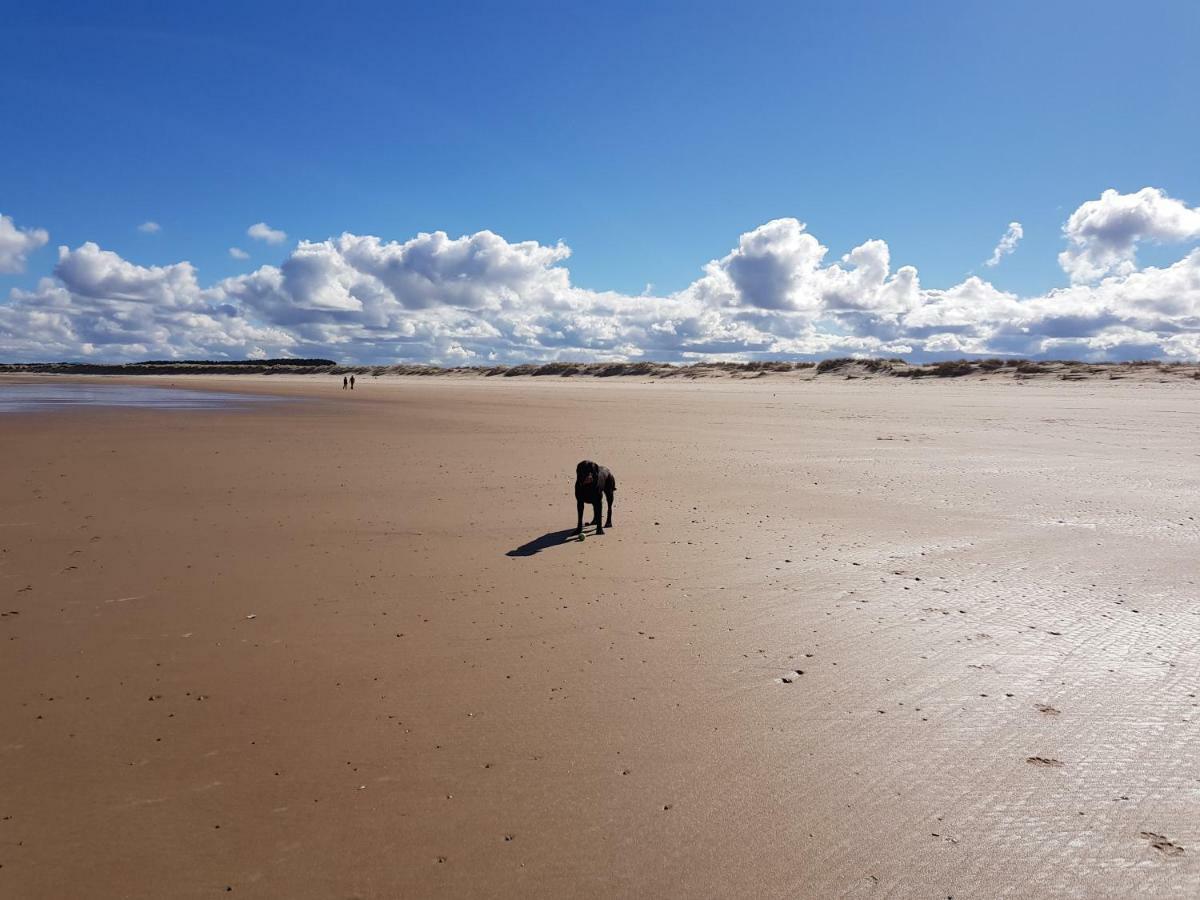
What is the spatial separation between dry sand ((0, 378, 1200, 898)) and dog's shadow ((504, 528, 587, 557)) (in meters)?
0.14

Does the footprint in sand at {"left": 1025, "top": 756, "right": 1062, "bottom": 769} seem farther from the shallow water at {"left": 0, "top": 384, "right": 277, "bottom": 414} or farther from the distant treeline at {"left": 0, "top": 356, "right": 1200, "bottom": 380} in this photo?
the distant treeline at {"left": 0, "top": 356, "right": 1200, "bottom": 380}

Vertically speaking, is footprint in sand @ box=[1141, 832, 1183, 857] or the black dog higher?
the black dog

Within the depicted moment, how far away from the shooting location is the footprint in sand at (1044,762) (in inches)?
154

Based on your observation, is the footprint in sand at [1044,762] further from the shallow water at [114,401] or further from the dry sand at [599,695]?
the shallow water at [114,401]

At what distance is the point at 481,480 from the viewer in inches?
479

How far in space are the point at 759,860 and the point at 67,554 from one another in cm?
761

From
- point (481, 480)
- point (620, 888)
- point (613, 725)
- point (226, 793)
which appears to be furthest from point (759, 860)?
point (481, 480)

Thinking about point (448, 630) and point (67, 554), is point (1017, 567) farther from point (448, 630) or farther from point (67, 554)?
point (67, 554)

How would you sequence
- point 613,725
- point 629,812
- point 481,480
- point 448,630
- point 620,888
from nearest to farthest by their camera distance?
1. point 620,888
2. point 629,812
3. point 613,725
4. point 448,630
5. point 481,480

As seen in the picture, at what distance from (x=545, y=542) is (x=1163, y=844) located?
6102 millimetres

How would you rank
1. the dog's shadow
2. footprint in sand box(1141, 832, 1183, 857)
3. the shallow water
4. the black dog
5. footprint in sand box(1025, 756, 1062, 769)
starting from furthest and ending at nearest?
the shallow water → the black dog → the dog's shadow → footprint in sand box(1025, 756, 1062, 769) → footprint in sand box(1141, 832, 1183, 857)

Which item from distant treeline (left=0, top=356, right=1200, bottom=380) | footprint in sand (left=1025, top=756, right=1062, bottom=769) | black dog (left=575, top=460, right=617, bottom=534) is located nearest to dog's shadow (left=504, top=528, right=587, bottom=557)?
black dog (left=575, top=460, right=617, bottom=534)

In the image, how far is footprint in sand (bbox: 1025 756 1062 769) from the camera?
3.92 m

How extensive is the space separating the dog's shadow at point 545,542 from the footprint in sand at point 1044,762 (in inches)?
198
